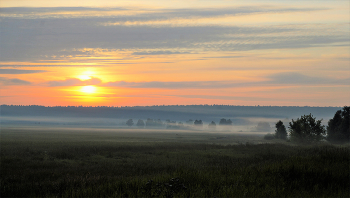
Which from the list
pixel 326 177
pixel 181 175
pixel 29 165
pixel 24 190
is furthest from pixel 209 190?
pixel 29 165

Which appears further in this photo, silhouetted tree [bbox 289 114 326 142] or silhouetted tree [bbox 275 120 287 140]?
silhouetted tree [bbox 275 120 287 140]

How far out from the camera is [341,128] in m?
65.9

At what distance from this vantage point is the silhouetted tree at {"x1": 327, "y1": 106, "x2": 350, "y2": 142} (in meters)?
64.8

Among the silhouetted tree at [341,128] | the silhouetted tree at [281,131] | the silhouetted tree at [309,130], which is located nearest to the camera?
the silhouetted tree at [309,130]

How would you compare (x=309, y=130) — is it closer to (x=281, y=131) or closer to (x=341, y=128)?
(x=341, y=128)

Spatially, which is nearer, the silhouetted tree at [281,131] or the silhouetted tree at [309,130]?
the silhouetted tree at [309,130]

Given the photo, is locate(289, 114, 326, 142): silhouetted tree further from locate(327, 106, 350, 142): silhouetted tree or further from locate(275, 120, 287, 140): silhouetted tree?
locate(275, 120, 287, 140): silhouetted tree

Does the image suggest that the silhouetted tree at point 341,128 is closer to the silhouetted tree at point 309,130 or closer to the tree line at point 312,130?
the tree line at point 312,130

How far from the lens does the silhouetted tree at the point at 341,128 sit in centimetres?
6475

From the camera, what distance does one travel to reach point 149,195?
361 inches

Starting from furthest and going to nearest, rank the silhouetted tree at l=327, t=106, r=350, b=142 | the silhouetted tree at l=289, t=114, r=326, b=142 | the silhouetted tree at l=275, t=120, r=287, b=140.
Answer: the silhouetted tree at l=275, t=120, r=287, b=140 < the silhouetted tree at l=327, t=106, r=350, b=142 < the silhouetted tree at l=289, t=114, r=326, b=142

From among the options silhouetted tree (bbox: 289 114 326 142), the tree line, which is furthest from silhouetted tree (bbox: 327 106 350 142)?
silhouetted tree (bbox: 289 114 326 142)

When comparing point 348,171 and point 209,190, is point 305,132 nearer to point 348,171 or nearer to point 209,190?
point 348,171

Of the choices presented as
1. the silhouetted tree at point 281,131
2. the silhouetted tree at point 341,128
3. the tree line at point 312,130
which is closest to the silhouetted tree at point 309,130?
the tree line at point 312,130
